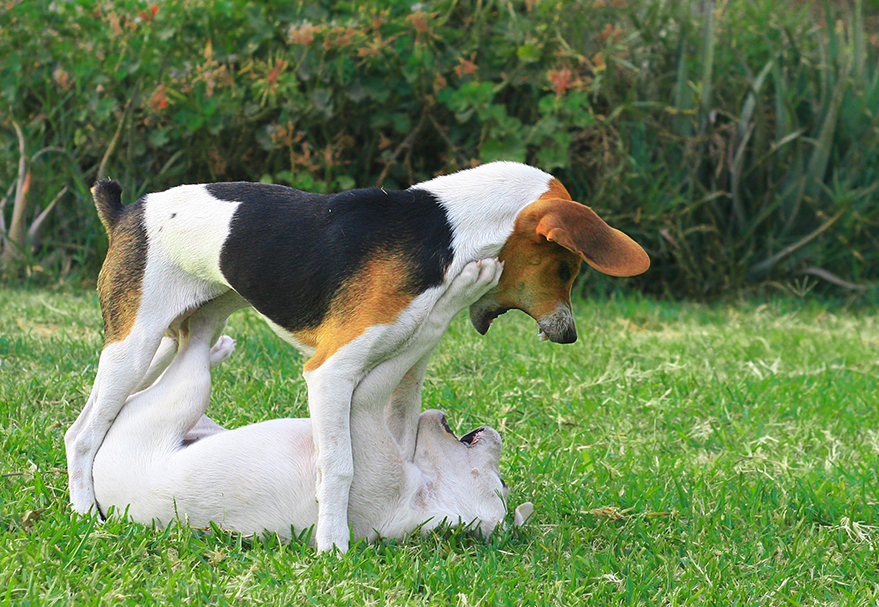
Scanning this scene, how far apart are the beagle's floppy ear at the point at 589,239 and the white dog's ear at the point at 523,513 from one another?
786 millimetres

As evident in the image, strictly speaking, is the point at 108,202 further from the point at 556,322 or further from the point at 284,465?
the point at 556,322

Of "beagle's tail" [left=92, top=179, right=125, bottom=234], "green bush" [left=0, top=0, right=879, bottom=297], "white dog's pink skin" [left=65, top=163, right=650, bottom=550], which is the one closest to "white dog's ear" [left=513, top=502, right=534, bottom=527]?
"white dog's pink skin" [left=65, top=163, right=650, bottom=550]

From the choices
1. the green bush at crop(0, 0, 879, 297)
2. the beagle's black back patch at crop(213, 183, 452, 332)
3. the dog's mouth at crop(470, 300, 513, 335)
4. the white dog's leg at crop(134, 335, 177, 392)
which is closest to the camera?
the beagle's black back patch at crop(213, 183, 452, 332)

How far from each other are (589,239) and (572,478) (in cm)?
112

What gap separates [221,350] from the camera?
2.93 meters

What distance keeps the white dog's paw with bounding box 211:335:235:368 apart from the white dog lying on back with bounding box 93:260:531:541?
0.87 feet

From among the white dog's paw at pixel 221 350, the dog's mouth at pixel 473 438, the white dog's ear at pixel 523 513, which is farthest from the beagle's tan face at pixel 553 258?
the white dog's paw at pixel 221 350

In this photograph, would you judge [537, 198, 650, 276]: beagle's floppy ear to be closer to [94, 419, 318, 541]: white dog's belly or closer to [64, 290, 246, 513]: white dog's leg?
[94, 419, 318, 541]: white dog's belly

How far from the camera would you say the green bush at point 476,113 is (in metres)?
5.65

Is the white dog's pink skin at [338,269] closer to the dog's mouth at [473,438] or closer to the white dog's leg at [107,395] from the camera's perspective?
the white dog's leg at [107,395]

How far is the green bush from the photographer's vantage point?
5652mm

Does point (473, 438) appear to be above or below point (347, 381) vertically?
below

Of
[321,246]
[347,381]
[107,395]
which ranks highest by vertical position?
[321,246]

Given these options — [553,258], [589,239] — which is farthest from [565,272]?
[589,239]
